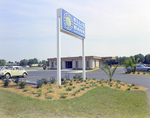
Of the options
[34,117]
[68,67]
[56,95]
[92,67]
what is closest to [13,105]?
[34,117]

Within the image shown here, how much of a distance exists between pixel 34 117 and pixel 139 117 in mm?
3789

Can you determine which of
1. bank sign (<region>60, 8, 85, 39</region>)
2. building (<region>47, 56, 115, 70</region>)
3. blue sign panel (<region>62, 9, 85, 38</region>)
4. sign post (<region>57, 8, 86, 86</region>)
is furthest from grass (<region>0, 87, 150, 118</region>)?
building (<region>47, 56, 115, 70</region>)

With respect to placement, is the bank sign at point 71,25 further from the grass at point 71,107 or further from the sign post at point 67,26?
the grass at point 71,107

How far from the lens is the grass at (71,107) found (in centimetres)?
530

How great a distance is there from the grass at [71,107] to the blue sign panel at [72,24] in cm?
557

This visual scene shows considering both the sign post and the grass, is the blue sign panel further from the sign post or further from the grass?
the grass

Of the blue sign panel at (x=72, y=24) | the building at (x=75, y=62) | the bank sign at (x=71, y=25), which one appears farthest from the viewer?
the building at (x=75, y=62)

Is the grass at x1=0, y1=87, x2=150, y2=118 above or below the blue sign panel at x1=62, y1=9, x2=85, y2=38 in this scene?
below

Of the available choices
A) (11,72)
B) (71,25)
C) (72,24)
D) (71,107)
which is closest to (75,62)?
(11,72)

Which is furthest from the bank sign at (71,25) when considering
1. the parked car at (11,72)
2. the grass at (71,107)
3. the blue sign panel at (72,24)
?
the parked car at (11,72)

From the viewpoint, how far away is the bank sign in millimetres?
10234

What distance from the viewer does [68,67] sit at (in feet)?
134

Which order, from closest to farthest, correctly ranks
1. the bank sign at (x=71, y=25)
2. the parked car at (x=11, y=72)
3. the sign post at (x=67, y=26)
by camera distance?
the sign post at (x=67, y=26)
the bank sign at (x=71, y=25)
the parked car at (x=11, y=72)

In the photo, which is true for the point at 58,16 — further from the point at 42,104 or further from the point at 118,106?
the point at 118,106
